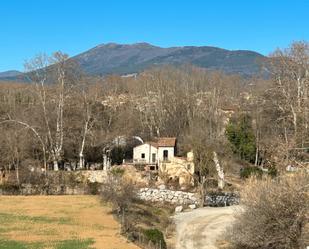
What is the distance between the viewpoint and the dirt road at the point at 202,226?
33347 millimetres

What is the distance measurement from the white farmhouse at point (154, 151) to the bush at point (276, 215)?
30.8 m

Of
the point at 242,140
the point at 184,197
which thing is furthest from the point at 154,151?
the point at 184,197

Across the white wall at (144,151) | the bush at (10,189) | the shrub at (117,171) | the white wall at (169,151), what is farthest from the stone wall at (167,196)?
the bush at (10,189)

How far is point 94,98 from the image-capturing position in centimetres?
6275

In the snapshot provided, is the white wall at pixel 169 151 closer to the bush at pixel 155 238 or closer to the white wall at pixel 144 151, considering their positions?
the white wall at pixel 144 151

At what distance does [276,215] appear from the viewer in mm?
26109

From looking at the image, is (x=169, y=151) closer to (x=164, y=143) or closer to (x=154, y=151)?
(x=164, y=143)

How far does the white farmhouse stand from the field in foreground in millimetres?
12847

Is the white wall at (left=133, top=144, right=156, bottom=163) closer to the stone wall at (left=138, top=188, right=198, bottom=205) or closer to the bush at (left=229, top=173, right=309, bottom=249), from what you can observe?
the stone wall at (left=138, top=188, right=198, bottom=205)

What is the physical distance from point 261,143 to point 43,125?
24.2 metres

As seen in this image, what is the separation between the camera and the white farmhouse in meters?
59.3

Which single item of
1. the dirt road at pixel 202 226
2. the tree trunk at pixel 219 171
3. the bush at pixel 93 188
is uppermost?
the tree trunk at pixel 219 171

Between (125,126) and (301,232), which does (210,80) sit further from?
(301,232)

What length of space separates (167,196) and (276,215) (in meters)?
22.8
